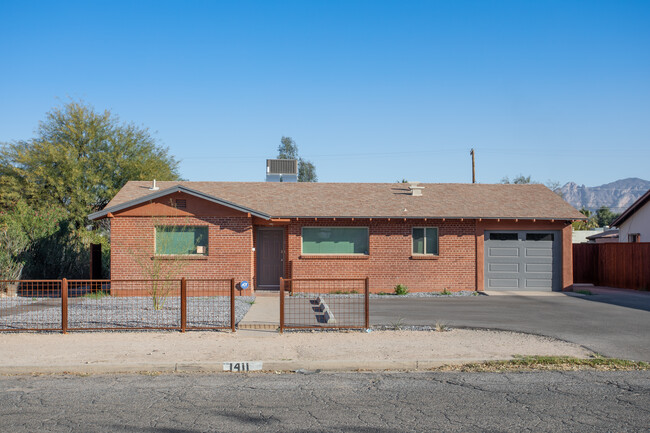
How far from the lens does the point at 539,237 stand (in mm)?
22328

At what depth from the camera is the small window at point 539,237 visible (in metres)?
22.3

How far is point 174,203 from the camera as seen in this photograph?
20.0 metres

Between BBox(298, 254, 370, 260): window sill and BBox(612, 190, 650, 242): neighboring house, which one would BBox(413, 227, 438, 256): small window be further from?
BBox(612, 190, 650, 242): neighboring house

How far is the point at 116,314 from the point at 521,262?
15.1 m

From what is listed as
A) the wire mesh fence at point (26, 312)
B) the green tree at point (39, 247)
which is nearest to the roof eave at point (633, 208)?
the wire mesh fence at point (26, 312)

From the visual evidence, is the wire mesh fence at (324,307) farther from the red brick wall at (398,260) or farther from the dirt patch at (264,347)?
the dirt patch at (264,347)

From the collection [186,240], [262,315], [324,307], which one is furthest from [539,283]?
[186,240]

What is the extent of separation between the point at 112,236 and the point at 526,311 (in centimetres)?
1372

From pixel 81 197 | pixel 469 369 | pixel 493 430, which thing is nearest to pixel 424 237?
pixel 469 369

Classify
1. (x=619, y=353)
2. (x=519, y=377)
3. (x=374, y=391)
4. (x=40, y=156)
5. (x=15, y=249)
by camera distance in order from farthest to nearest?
(x=40, y=156)
(x=15, y=249)
(x=619, y=353)
(x=519, y=377)
(x=374, y=391)

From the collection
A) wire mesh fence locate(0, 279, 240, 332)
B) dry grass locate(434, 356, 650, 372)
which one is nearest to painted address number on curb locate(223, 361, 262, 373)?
wire mesh fence locate(0, 279, 240, 332)

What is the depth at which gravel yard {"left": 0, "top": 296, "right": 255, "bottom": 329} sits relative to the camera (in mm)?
12977

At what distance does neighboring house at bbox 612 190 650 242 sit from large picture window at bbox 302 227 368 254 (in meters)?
14.0

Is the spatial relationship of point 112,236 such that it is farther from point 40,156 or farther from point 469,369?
point 40,156
